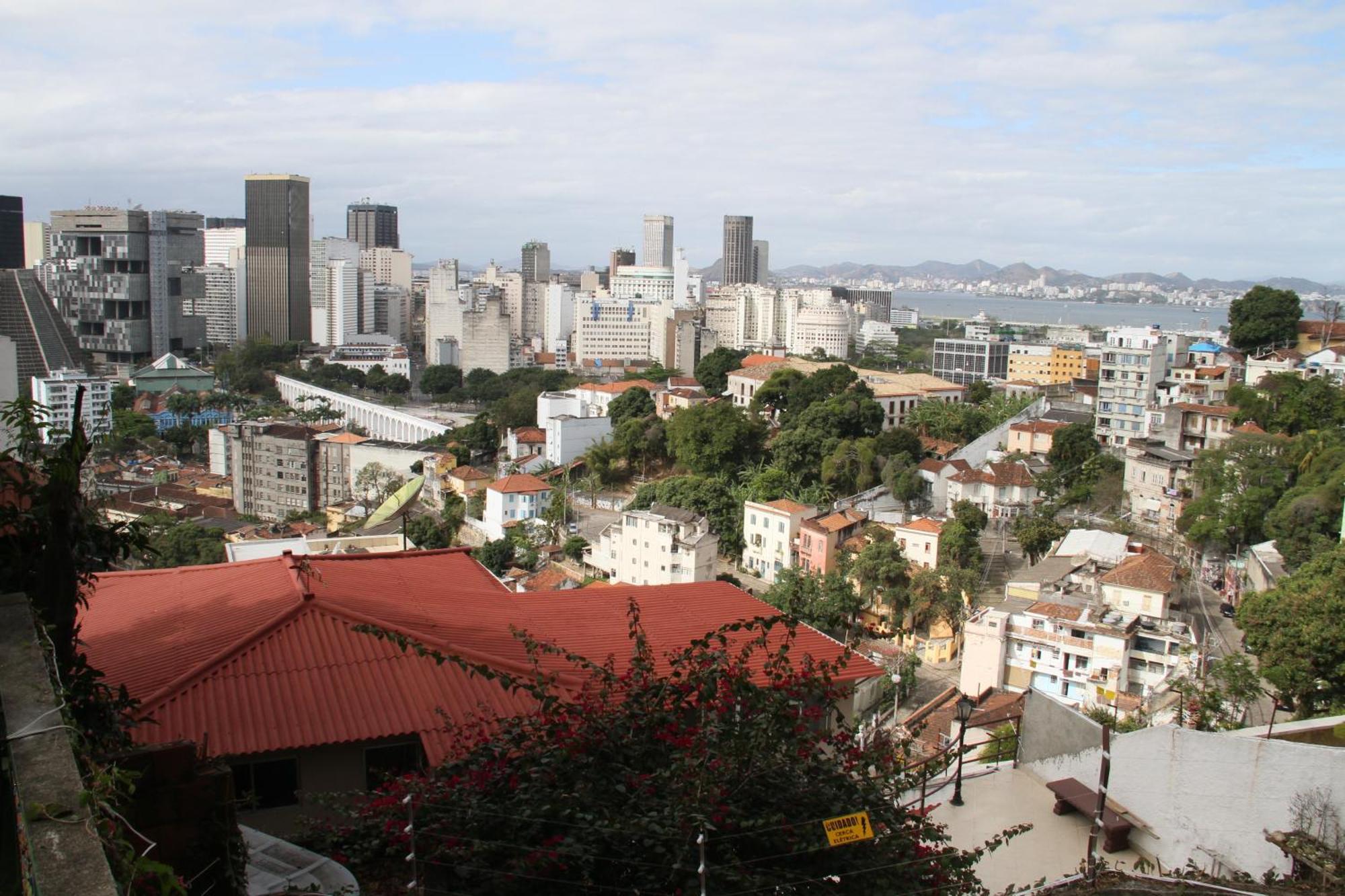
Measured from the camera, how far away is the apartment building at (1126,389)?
18.8 m

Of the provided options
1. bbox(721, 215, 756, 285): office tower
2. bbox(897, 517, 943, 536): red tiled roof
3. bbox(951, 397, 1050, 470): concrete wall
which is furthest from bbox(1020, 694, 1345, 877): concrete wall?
bbox(721, 215, 756, 285): office tower

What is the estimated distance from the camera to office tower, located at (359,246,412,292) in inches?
2884

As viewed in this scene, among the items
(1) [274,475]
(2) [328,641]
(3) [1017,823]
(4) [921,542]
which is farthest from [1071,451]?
(1) [274,475]

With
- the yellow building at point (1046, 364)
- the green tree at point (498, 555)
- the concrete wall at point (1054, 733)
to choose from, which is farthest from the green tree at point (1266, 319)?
the concrete wall at point (1054, 733)

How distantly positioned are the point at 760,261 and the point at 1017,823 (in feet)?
321

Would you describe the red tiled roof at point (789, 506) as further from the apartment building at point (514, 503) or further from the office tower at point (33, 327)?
the office tower at point (33, 327)

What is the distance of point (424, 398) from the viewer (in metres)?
42.6

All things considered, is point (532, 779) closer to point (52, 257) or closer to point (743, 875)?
point (743, 875)

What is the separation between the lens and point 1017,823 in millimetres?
3197

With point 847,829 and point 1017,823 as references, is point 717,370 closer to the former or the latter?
point 1017,823

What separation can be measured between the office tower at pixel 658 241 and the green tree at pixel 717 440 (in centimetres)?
7589

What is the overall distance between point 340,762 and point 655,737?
115 centimetres

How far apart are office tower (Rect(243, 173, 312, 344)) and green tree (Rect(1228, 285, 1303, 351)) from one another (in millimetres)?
46440

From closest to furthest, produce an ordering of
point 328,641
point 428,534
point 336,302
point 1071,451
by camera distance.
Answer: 1. point 328,641
2. point 1071,451
3. point 428,534
4. point 336,302
